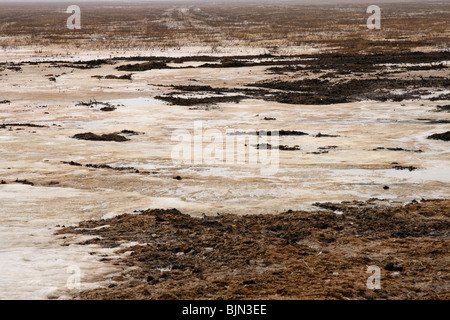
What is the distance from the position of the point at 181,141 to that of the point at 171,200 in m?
5.75

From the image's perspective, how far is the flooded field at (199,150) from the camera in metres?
8.63

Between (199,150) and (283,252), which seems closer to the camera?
(283,252)

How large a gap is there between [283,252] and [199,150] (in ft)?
24.9

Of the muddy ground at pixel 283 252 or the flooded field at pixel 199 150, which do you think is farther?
the flooded field at pixel 199 150

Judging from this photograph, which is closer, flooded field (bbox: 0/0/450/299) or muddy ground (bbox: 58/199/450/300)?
muddy ground (bbox: 58/199/450/300)

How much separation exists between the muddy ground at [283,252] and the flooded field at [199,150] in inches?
3.8

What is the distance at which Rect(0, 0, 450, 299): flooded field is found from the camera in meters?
8.63

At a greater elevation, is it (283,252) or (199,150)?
(199,150)

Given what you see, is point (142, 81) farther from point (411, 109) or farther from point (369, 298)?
point (369, 298)

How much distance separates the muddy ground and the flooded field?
0.31ft

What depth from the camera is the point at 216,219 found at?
9797 mm

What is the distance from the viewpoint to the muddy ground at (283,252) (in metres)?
6.69

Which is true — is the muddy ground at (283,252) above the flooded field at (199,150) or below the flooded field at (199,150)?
below

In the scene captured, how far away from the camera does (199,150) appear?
1530 centimetres
